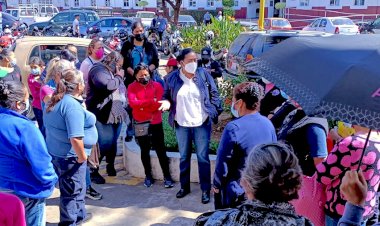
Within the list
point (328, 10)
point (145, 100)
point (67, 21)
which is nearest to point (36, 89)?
point (145, 100)

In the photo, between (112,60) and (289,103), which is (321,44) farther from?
(112,60)

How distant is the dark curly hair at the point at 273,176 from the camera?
1.98 meters

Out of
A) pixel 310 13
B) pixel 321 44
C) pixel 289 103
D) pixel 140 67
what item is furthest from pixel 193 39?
pixel 310 13

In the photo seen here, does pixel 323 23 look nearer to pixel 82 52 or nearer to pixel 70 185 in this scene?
pixel 82 52

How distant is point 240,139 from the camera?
3256mm

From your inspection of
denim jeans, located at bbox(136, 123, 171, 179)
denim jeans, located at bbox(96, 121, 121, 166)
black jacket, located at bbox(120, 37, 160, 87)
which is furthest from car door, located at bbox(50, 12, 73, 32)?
denim jeans, located at bbox(136, 123, 171, 179)

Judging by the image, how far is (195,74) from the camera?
473 centimetres

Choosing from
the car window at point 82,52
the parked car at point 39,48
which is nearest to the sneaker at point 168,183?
the parked car at point 39,48

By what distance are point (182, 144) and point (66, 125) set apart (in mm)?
1545

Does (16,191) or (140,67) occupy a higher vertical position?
(140,67)

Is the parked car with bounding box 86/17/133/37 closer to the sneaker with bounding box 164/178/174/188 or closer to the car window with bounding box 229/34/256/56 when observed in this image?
the car window with bounding box 229/34/256/56

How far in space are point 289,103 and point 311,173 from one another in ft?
2.69

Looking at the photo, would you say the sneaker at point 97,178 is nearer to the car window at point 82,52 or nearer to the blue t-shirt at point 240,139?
the blue t-shirt at point 240,139

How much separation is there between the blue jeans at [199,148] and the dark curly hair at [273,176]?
2720mm
